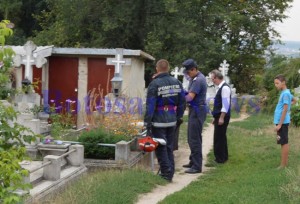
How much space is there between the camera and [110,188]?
7.45 m

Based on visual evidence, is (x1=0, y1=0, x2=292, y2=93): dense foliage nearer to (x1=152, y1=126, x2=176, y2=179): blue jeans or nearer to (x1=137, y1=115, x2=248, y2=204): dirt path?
(x1=137, y1=115, x2=248, y2=204): dirt path

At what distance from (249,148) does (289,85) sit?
1133cm

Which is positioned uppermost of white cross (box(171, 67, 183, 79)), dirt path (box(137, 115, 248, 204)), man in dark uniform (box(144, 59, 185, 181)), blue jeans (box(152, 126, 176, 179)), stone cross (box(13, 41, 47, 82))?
white cross (box(171, 67, 183, 79))

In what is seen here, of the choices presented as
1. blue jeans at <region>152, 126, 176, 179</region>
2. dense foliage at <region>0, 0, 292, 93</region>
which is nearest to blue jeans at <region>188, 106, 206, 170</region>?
blue jeans at <region>152, 126, 176, 179</region>

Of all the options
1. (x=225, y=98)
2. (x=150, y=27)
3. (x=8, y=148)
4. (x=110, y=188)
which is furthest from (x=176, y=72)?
(x=8, y=148)

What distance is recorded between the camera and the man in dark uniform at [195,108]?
951 cm

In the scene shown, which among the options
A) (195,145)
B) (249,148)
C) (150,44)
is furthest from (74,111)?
(150,44)

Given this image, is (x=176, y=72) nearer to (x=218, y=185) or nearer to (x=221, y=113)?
(x=221, y=113)

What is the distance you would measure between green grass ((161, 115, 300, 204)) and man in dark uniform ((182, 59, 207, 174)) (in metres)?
0.47

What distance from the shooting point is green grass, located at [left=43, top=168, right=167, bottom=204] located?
689 cm

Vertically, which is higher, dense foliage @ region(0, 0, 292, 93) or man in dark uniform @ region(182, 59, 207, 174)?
dense foliage @ region(0, 0, 292, 93)

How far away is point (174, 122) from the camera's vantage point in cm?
873

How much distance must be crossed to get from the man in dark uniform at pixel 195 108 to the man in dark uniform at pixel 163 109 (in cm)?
81

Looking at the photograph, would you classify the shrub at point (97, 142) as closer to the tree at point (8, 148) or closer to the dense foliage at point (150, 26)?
the tree at point (8, 148)
